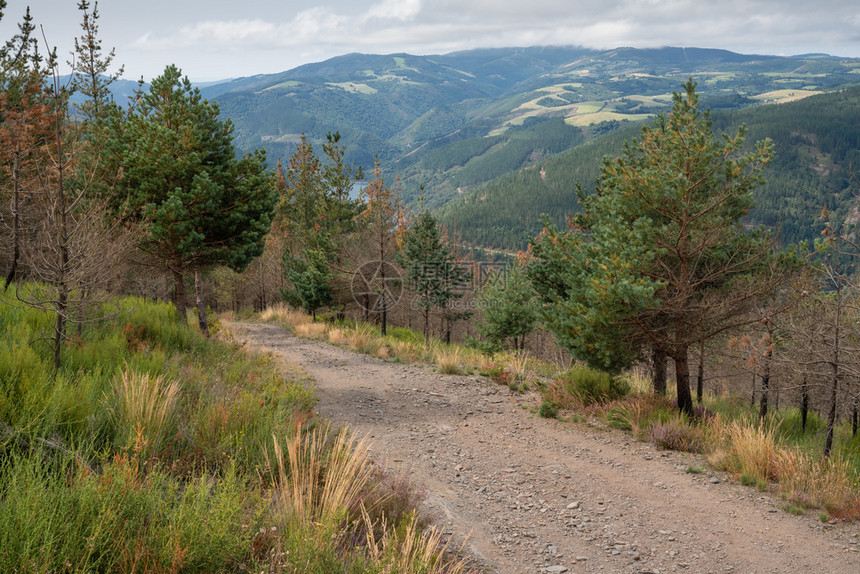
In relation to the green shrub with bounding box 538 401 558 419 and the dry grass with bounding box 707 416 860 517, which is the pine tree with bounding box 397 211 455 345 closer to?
the green shrub with bounding box 538 401 558 419

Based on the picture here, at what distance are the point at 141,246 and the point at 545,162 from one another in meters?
188

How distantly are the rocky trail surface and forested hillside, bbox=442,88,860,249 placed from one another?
428 ft

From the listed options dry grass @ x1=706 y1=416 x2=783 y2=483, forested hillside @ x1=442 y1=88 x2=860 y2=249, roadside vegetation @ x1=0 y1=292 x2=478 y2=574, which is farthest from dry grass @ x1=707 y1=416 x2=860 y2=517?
forested hillside @ x1=442 y1=88 x2=860 y2=249

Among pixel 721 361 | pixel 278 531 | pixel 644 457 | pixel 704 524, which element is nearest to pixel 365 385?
pixel 644 457

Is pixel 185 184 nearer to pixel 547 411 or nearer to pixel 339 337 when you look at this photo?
pixel 339 337

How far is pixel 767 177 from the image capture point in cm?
15300

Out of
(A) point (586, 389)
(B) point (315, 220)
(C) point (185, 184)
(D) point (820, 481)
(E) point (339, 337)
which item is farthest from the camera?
(B) point (315, 220)

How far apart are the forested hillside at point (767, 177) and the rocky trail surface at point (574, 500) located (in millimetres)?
130411

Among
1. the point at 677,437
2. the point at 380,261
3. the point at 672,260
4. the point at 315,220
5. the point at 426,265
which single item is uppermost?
the point at 315,220

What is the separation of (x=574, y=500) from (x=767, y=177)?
184m

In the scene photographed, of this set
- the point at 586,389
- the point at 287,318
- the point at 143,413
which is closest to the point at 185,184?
the point at 143,413

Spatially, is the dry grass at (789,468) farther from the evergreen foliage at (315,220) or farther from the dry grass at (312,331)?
the evergreen foliage at (315,220)

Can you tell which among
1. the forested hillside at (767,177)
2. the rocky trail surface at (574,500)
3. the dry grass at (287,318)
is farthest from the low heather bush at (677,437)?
the forested hillside at (767,177)

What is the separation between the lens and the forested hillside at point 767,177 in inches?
Answer: 5714
